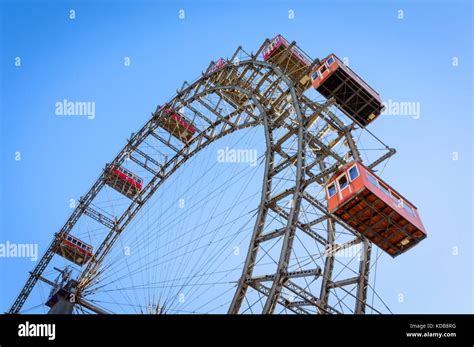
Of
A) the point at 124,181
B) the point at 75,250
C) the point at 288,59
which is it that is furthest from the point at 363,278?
the point at 75,250

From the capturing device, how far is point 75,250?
141 feet

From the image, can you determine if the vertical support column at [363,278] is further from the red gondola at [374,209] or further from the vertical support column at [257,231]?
the vertical support column at [257,231]

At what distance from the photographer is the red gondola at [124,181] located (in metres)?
42.8

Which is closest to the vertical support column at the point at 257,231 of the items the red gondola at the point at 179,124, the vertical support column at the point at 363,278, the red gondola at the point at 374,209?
the red gondola at the point at 374,209

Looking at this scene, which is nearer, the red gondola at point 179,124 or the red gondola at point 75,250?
the red gondola at point 179,124

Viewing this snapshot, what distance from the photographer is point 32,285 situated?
42969 millimetres

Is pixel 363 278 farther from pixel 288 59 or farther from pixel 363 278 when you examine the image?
pixel 288 59

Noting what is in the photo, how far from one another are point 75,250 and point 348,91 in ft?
83.0

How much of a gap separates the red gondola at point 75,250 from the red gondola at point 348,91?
77.6ft

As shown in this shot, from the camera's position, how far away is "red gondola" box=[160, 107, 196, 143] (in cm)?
3931
